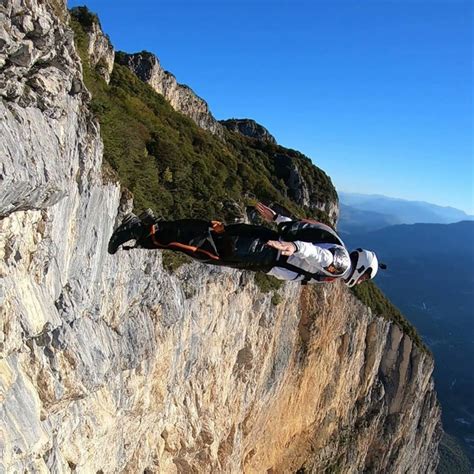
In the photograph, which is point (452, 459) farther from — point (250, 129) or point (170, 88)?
point (170, 88)

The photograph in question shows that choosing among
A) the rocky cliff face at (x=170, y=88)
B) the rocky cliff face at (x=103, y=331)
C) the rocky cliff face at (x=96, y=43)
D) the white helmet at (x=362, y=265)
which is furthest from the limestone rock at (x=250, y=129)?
the white helmet at (x=362, y=265)

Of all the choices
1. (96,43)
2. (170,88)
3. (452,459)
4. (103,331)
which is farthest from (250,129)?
(452,459)

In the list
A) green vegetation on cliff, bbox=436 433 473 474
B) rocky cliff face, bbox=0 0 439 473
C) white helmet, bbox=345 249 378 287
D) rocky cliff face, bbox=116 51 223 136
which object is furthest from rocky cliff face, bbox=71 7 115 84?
green vegetation on cliff, bbox=436 433 473 474

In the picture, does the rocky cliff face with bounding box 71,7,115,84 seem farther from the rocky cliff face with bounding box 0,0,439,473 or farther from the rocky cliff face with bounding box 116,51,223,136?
the rocky cliff face with bounding box 0,0,439,473

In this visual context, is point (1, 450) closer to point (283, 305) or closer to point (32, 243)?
point (32, 243)

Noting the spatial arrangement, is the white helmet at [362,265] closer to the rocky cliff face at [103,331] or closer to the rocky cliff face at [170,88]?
the rocky cliff face at [103,331]

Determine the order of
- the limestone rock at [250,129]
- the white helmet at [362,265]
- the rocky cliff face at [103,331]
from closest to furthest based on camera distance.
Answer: the rocky cliff face at [103,331] → the white helmet at [362,265] → the limestone rock at [250,129]
